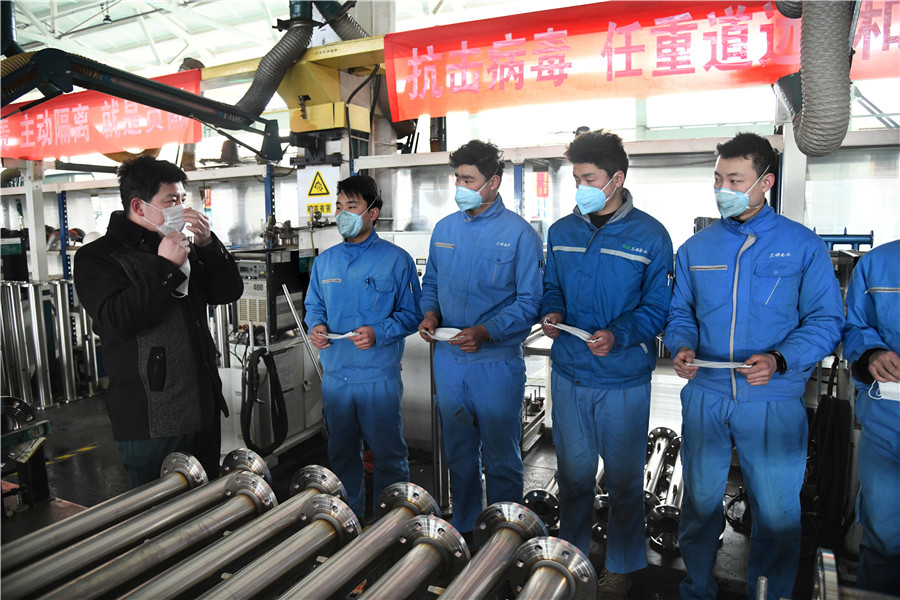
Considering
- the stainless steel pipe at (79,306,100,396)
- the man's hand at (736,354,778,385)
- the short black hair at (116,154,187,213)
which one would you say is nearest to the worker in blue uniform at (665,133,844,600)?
the man's hand at (736,354,778,385)

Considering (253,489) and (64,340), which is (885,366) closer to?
(253,489)

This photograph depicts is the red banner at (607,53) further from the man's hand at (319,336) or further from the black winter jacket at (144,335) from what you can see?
the black winter jacket at (144,335)

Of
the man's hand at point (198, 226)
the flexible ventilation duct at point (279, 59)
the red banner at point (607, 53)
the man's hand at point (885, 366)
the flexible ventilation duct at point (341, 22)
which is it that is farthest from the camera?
the flexible ventilation duct at point (341, 22)

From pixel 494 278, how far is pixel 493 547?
5.03 ft

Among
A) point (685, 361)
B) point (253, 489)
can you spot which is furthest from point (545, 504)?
point (253, 489)

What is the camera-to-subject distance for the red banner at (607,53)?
2.69m

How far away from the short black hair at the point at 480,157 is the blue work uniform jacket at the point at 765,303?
0.92 m

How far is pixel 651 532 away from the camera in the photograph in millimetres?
2668

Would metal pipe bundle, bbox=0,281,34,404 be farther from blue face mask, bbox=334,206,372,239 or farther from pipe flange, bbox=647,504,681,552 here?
pipe flange, bbox=647,504,681,552

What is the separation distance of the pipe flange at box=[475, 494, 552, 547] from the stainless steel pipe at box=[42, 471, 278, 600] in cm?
44

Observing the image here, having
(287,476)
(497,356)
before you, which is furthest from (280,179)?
(497,356)

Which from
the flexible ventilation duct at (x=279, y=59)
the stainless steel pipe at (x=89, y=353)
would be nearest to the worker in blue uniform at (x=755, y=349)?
the flexible ventilation duct at (x=279, y=59)

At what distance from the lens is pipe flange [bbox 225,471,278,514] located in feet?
3.98

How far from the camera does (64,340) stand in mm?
5145
